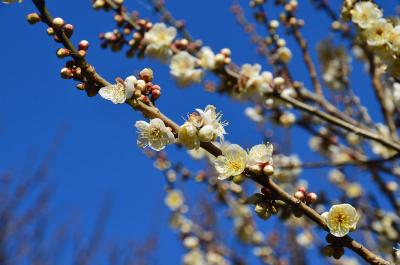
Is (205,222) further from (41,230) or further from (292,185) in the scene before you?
(41,230)

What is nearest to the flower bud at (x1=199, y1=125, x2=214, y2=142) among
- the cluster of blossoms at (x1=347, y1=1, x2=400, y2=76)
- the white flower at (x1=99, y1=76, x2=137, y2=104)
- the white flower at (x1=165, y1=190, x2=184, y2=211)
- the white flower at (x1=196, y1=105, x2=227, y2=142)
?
the white flower at (x1=196, y1=105, x2=227, y2=142)

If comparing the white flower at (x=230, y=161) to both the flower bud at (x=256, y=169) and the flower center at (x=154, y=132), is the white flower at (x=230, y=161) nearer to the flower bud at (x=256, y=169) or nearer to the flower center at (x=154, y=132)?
the flower bud at (x=256, y=169)

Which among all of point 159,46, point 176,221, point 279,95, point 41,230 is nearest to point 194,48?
point 159,46

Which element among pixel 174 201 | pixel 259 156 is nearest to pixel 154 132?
pixel 259 156

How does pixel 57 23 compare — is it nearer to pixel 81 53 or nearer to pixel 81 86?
pixel 81 53

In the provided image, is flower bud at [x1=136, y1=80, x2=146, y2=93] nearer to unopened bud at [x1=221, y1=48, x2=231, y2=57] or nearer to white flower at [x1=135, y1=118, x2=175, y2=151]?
white flower at [x1=135, y1=118, x2=175, y2=151]

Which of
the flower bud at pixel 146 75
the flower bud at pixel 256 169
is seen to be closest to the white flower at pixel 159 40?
the flower bud at pixel 146 75
